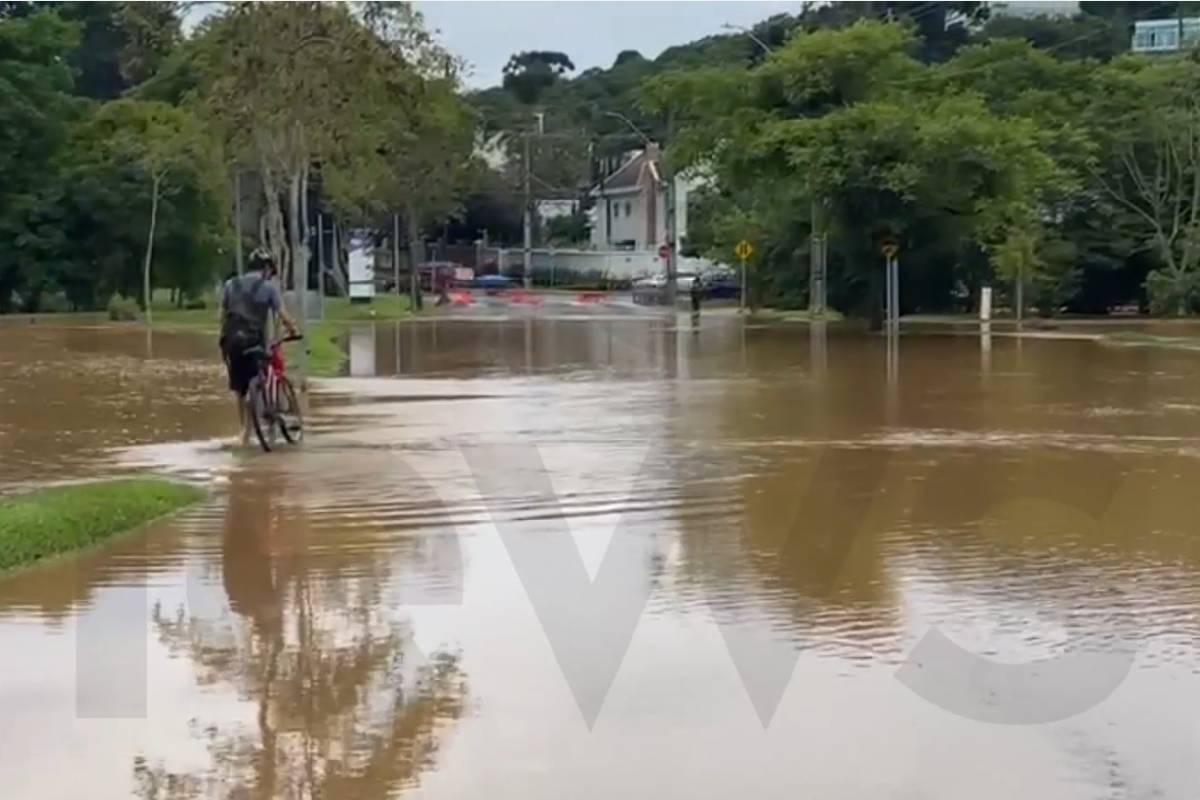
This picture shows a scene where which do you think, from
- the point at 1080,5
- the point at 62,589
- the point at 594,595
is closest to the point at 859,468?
the point at 594,595

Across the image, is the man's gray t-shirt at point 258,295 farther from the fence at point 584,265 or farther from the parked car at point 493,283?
the fence at point 584,265

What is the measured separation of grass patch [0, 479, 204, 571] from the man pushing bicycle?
252 centimetres

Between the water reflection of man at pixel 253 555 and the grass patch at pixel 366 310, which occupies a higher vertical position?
the grass patch at pixel 366 310

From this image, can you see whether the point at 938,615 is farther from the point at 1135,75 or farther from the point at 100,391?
the point at 1135,75

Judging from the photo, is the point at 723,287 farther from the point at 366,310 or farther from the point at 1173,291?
the point at 1173,291

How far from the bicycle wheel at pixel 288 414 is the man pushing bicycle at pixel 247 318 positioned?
1.46 ft

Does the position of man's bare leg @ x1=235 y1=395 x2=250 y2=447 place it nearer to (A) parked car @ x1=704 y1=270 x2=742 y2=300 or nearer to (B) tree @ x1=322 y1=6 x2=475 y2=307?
(B) tree @ x1=322 y1=6 x2=475 y2=307

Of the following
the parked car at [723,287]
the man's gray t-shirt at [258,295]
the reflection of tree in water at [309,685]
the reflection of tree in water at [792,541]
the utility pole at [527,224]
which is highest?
the utility pole at [527,224]

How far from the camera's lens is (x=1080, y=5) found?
392 ft

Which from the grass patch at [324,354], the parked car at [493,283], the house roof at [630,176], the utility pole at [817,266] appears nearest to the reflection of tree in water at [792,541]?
the grass patch at [324,354]

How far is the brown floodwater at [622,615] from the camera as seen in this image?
7.06m

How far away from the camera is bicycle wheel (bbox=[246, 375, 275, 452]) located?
17.1 metres

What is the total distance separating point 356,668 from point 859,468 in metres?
8.22

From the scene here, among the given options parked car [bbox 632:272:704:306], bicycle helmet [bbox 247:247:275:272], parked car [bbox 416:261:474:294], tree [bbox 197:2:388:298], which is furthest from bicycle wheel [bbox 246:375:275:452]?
parked car [bbox 416:261:474:294]
